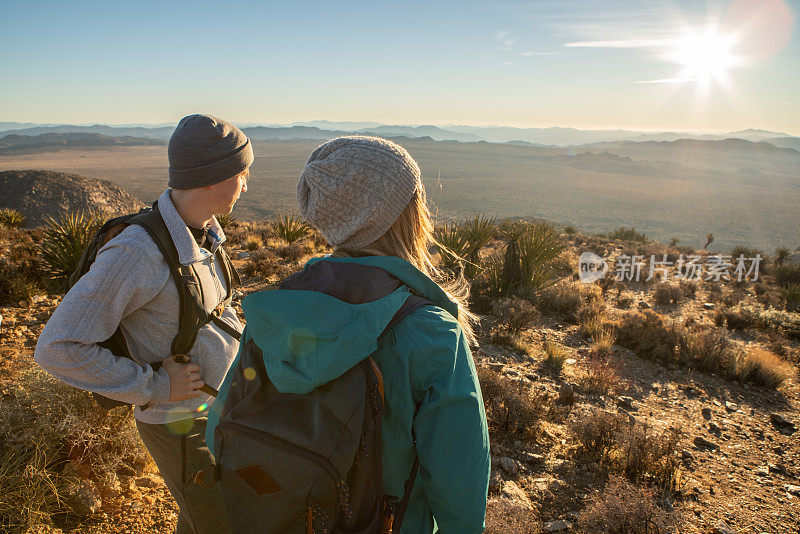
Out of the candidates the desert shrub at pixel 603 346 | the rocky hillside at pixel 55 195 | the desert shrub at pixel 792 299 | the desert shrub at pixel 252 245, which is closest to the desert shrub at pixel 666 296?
the desert shrub at pixel 792 299

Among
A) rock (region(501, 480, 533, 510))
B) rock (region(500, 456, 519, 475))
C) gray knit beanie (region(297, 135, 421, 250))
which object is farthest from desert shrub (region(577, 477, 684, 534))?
gray knit beanie (region(297, 135, 421, 250))

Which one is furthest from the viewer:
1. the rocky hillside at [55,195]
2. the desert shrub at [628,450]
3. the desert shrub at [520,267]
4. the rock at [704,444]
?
the rocky hillside at [55,195]

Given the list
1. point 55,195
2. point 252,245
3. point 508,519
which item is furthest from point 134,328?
point 55,195

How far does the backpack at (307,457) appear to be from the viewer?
3.00 feet

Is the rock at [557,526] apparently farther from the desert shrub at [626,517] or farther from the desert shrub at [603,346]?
the desert shrub at [603,346]

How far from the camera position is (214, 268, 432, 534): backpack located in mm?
913

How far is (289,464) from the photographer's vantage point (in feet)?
2.99

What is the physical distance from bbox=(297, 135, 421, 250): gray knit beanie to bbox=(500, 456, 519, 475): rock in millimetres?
2790

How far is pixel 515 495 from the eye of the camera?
2.96 metres

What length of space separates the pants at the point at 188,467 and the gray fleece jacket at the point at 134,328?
0.16 ft

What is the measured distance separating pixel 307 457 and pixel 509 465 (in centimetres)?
286

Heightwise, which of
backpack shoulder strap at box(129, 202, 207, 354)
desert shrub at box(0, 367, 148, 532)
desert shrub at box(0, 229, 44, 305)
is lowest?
desert shrub at box(0, 367, 148, 532)

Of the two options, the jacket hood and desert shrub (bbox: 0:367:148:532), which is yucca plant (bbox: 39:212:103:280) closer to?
desert shrub (bbox: 0:367:148:532)

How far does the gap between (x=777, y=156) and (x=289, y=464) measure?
222436 mm
